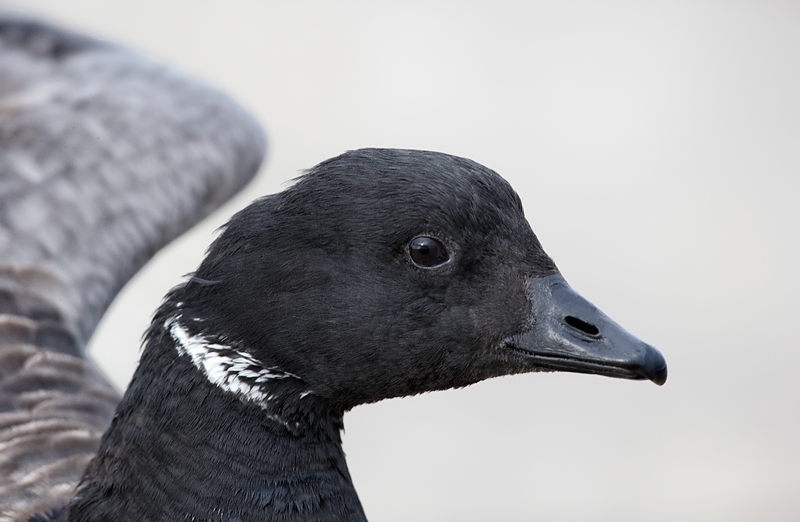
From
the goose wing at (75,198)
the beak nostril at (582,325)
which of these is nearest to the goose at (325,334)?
the beak nostril at (582,325)

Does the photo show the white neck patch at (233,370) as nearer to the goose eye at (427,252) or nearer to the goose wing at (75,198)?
the goose eye at (427,252)

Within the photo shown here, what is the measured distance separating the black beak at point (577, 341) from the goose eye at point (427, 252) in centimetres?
21

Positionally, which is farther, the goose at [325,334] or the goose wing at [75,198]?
the goose wing at [75,198]

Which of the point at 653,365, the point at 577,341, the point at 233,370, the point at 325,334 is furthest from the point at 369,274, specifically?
the point at 653,365

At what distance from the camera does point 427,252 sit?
212 centimetres

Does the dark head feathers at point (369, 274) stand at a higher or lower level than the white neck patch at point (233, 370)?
higher

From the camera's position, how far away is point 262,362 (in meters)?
2.13

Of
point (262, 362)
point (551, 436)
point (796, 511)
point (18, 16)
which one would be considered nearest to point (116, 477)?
point (262, 362)

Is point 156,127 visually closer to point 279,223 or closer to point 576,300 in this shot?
point 279,223

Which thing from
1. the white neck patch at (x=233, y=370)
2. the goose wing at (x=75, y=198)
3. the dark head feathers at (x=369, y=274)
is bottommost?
the goose wing at (x=75, y=198)

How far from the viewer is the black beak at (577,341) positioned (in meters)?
2.09

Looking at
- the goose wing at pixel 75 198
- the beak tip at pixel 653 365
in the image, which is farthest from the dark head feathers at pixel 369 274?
the goose wing at pixel 75 198

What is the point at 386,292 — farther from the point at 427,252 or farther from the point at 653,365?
the point at 653,365

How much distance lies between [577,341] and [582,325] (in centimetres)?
4
